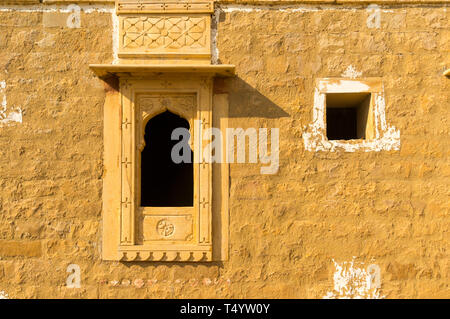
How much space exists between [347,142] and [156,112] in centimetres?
176

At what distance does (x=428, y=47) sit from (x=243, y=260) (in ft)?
8.40

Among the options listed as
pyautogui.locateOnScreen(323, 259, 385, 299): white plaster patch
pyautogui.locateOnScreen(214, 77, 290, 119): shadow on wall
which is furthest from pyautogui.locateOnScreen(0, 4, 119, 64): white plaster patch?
pyautogui.locateOnScreen(323, 259, 385, 299): white plaster patch

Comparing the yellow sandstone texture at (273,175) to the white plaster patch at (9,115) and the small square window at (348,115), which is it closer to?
the white plaster patch at (9,115)

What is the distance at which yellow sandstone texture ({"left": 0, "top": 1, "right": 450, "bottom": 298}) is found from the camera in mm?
4438

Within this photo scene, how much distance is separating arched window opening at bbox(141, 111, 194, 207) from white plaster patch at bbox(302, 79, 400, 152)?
2.53 m

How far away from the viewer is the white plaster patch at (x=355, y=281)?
4.42 meters

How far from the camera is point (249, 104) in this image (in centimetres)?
458

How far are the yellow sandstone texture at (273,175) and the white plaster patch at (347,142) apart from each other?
0.06m

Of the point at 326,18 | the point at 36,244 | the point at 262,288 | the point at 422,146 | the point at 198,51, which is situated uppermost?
the point at 326,18

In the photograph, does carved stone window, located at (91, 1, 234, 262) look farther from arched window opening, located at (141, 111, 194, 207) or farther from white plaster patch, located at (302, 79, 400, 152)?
arched window opening, located at (141, 111, 194, 207)

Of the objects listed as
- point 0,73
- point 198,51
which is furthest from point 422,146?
point 0,73

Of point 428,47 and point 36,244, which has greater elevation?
point 428,47

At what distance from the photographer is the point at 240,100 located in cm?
459

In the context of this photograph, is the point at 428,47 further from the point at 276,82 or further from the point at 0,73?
the point at 0,73
